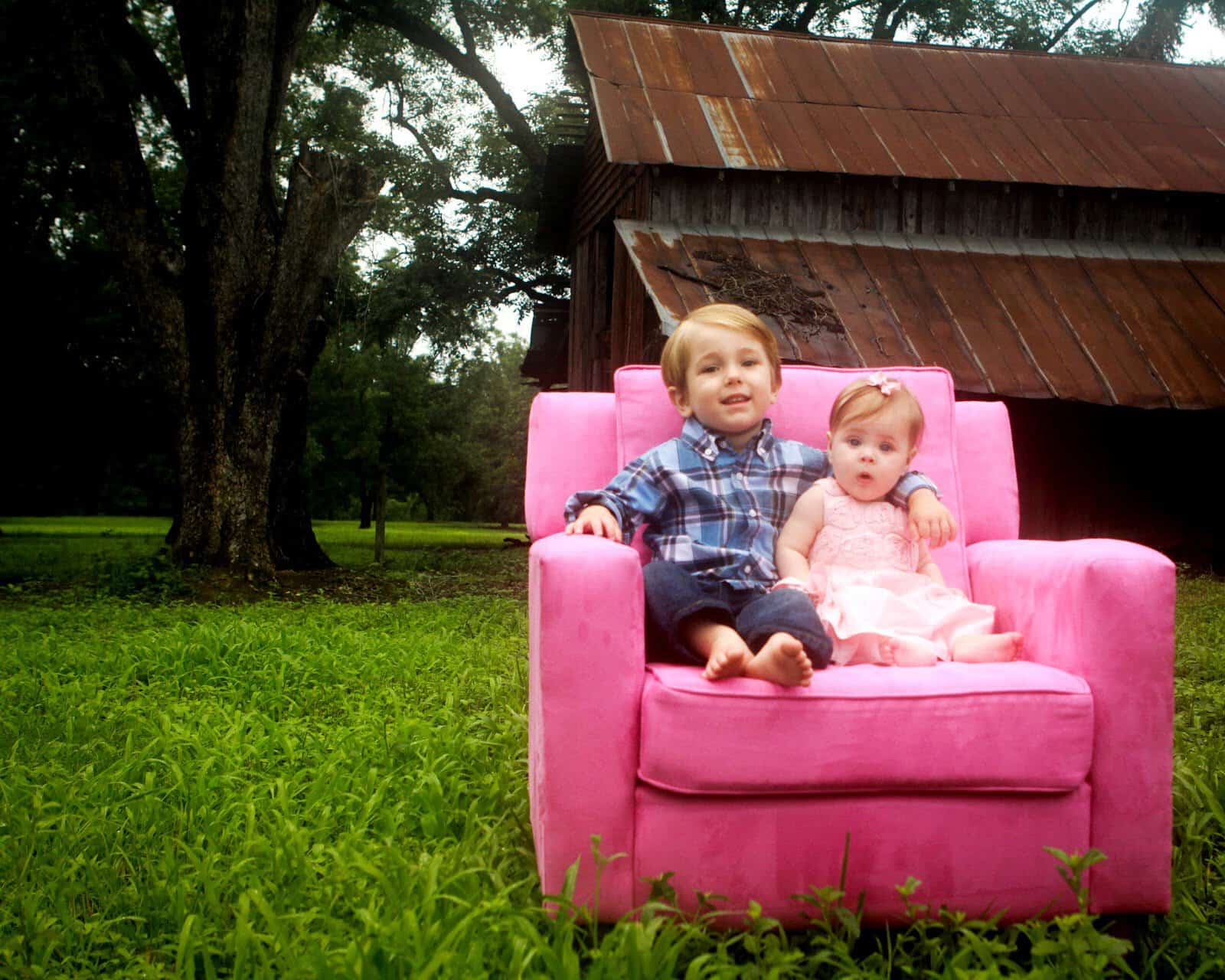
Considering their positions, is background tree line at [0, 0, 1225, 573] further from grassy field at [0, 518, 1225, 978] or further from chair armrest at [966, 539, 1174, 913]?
chair armrest at [966, 539, 1174, 913]

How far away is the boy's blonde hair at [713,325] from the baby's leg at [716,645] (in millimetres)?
727

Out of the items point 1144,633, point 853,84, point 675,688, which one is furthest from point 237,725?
point 853,84

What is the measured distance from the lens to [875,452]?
257 centimetres

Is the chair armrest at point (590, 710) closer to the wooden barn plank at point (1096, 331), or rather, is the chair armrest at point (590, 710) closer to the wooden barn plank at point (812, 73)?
the wooden barn plank at point (1096, 331)

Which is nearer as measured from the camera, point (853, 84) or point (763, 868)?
point (763, 868)

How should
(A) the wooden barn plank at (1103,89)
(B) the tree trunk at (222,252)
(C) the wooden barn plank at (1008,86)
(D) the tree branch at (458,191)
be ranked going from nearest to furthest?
(B) the tree trunk at (222,252), (C) the wooden barn plank at (1008,86), (A) the wooden barn plank at (1103,89), (D) the tree branch at (458,191)

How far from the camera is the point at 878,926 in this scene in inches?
81.0

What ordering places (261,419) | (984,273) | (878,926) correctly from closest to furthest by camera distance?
1. (878,926)
2. (261,419)
3. (984,273)

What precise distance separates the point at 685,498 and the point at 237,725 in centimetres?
174

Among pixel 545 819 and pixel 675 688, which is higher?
pixel 675 688

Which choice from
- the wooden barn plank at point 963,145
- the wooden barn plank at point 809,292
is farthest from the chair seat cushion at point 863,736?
the wooden barn plank at point 963,145

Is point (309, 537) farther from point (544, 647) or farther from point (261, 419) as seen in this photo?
point (544, 647)

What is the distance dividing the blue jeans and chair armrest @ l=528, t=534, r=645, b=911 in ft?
0.86

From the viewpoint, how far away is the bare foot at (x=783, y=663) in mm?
1863
